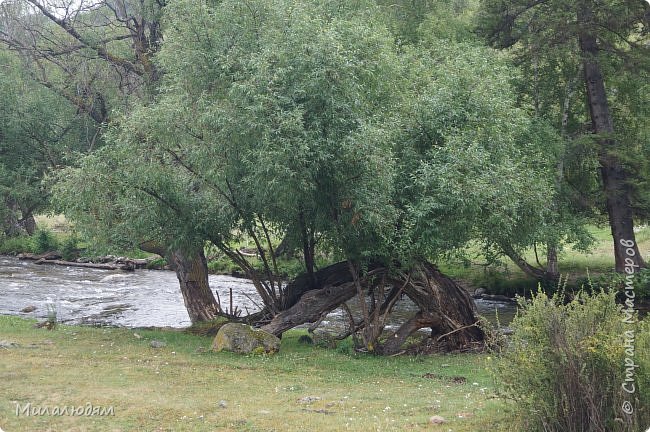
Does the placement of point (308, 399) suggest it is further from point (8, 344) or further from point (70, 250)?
point (70, 250)

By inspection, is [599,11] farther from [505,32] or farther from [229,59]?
[229,59]

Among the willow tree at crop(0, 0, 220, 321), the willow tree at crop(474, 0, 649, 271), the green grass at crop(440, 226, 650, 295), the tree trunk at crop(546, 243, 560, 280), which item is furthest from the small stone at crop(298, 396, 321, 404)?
the tree trunk at crop(546, 243, 560, 280)

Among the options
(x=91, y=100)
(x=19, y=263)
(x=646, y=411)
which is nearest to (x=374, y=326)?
(x=646, y=411)

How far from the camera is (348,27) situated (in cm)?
1745

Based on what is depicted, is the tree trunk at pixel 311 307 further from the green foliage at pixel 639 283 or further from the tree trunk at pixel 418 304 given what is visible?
the green foliage at pixel 639 283

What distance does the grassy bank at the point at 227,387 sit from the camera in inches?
405

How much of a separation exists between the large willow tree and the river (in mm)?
4990

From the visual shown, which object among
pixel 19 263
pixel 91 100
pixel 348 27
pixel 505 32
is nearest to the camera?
pixel 348 27

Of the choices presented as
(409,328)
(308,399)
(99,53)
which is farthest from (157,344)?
(99,53)

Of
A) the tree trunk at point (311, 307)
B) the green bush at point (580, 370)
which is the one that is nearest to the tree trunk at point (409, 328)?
the tree trunk at point (311, 307)

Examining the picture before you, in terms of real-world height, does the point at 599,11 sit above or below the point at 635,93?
above

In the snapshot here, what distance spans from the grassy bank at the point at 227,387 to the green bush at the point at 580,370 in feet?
2.78

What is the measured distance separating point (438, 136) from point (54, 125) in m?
20.5

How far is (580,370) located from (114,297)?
86.2 ft
